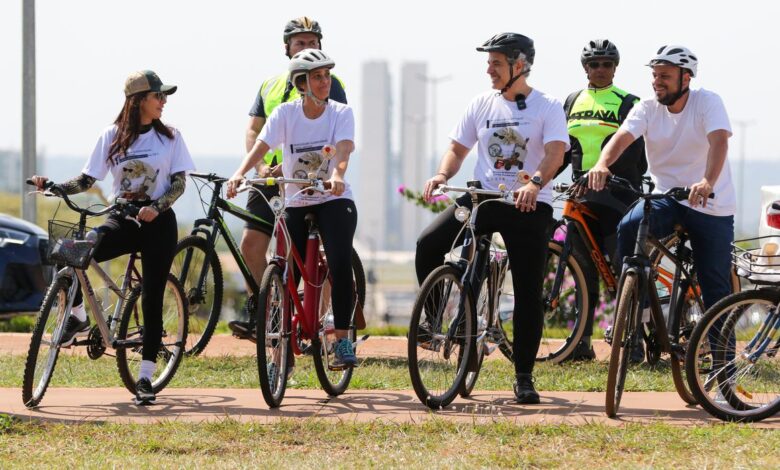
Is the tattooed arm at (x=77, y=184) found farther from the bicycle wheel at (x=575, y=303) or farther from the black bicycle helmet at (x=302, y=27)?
the bicycle wheel at (x=575, y=303)

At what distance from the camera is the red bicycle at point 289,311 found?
7883 millimetres

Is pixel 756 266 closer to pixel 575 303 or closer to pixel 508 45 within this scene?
pixel 508 45

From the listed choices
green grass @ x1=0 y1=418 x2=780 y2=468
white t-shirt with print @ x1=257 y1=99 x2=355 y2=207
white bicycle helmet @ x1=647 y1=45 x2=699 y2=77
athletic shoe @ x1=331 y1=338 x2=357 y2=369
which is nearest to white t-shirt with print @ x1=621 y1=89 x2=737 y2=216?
white bicycle helmet @ x1=647 y1=45 x2=699 y2=77

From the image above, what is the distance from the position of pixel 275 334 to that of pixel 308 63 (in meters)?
1.52

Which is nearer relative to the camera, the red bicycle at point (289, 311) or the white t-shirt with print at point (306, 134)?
the red bicycle at point (289, 311)

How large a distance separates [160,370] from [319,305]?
49.0 inches

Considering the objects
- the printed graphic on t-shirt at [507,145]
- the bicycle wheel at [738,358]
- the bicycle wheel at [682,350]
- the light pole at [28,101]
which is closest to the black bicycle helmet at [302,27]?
the printed graphic on t-shirt at [507,145]

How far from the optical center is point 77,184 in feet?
27.3

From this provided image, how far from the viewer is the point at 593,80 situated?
33.2 ft

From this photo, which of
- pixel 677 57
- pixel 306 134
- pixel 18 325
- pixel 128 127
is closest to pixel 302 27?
pixel 306 134

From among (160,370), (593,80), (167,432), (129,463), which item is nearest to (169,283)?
(160,370)

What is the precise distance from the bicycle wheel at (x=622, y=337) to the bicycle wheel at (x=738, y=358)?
32cm

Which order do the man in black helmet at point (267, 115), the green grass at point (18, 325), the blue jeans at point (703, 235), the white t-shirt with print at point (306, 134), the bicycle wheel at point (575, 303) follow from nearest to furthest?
1. the blue jeans at point (703, 235)
2. the white t-shirt with print at point (306, 134)
3. the bicycle wheel at point (575, 303)
4. the man in black helmet at point (267, 115)
5. the green grass at point (18, 325)

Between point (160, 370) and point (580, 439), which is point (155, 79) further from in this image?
point (580, 439)
